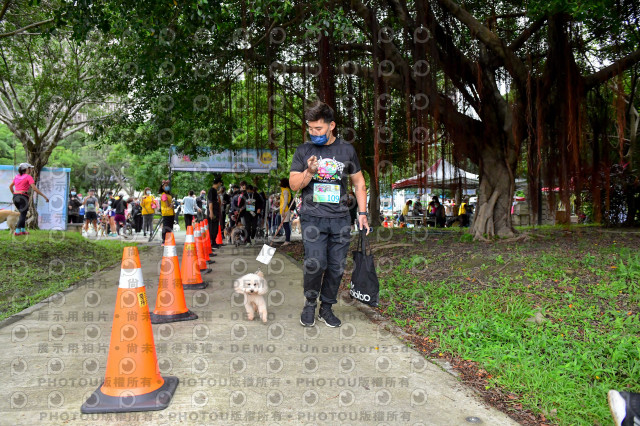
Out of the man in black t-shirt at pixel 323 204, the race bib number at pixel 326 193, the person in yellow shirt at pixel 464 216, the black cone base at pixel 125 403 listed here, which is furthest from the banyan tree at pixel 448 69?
the person in yellow shirt at pixel 464 216

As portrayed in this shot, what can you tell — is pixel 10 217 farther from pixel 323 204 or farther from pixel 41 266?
pixel 323 204

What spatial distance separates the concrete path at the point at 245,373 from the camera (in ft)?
8.04

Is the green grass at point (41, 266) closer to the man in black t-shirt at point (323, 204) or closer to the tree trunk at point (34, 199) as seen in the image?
the man in black t-shirt at point (323, 204)

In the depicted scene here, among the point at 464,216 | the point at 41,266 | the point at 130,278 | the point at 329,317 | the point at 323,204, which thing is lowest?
→ the point at 329,317

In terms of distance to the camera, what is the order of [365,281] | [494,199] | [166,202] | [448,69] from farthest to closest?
[166,202], [494,199], [448,69], [365,281]

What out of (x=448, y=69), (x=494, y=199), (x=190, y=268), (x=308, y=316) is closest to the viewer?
(x=308, y=316)

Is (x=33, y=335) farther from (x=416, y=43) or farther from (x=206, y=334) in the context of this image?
(x=416, y=43)

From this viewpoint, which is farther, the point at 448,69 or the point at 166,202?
the point at 166,202

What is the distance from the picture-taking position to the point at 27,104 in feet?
54.4

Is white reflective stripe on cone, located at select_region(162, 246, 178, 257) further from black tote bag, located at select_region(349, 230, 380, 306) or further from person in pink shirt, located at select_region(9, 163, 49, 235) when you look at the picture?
person in pink shirt, located at select_region(9, 163, 49, 235)

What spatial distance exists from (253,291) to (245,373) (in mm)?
1244

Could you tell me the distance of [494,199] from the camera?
Answer: 9133 millimetres

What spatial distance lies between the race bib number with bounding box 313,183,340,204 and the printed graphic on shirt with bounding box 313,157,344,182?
0.05m

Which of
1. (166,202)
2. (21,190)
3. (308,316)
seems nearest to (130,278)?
(308,316)
